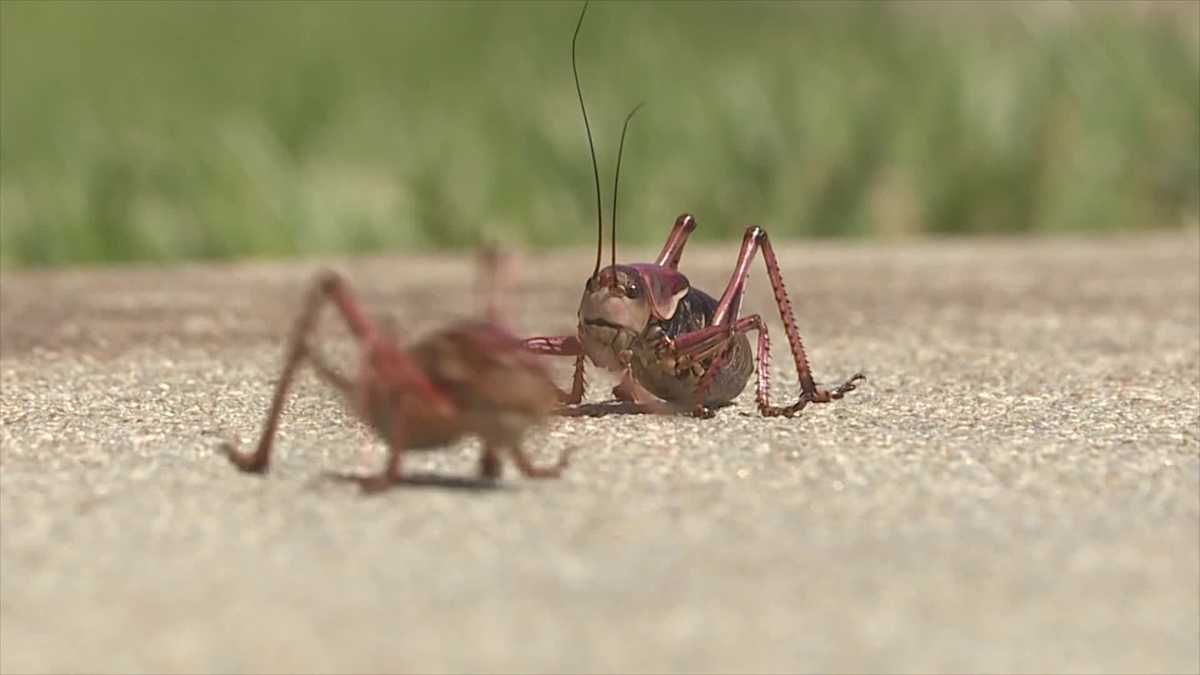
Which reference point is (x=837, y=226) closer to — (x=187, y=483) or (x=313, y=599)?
(x=187, y=483)

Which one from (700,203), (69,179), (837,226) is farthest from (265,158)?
(837,226)

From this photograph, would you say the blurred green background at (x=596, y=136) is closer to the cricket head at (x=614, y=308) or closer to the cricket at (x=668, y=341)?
the cricket at (x=668, y=341)

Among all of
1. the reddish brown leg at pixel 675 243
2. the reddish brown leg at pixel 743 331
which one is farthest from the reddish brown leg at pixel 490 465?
the reddish brown leg at pixel 675 243

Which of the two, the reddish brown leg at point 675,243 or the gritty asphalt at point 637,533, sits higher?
the reddish brown leg at point 675,243

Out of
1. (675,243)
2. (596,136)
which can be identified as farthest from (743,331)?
(596,136)

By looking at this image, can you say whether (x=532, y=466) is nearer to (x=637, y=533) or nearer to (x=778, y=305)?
(x=637, y=533)

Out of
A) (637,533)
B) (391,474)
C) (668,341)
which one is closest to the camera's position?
(637,533)
